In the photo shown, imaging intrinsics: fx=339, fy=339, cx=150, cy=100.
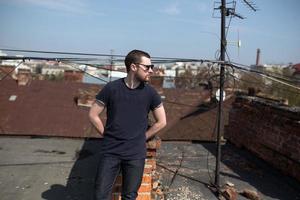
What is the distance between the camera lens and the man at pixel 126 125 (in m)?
3.23

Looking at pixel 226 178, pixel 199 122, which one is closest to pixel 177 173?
pixel 226 178

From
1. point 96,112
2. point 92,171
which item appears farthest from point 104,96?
point 92,171

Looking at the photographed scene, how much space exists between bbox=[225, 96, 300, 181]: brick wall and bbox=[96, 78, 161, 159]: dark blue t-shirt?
3.33 m

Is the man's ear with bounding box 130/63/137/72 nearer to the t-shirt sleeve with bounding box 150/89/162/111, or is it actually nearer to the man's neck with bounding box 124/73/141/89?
the man's neck with bounding box 124/73/141/89

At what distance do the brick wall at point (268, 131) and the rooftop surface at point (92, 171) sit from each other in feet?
0.65

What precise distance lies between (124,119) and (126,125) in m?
0.06

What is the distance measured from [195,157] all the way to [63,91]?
4769 mm

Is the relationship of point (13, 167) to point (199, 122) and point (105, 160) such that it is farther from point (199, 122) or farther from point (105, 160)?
point (199, 122)

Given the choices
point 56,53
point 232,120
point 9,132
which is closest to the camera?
point 56,53

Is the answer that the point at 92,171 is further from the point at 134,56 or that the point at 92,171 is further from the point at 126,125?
the point at 134,56

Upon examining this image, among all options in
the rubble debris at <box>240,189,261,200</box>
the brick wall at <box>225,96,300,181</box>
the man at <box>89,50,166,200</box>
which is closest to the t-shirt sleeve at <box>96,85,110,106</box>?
the man at <box>89,50,166,200</box>

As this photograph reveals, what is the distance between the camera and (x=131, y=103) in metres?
3.25

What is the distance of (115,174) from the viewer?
3320 mm

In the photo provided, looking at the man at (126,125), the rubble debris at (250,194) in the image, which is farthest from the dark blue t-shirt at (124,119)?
the rubble debris at (250,194)
